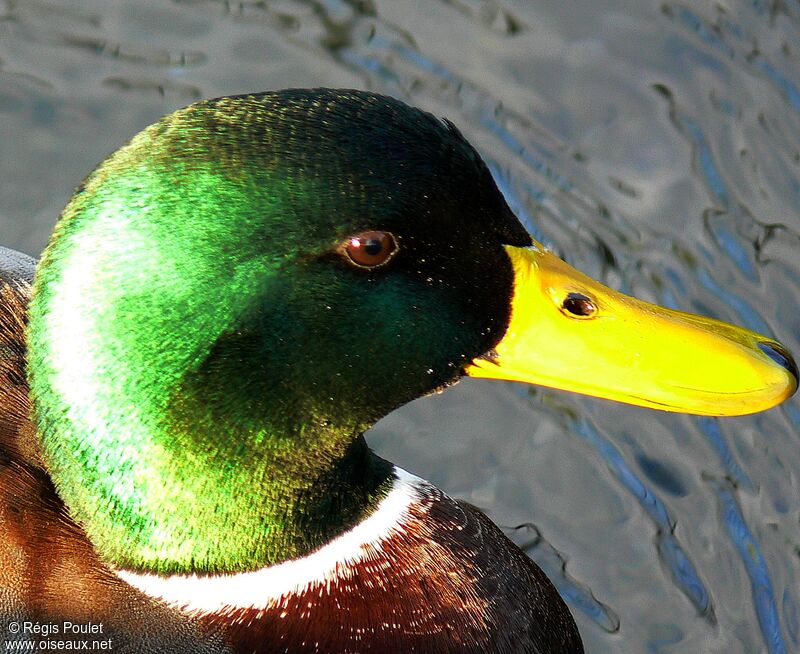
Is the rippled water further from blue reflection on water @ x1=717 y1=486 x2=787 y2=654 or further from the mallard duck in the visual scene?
the mallard duck

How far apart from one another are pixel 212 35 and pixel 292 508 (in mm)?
3112

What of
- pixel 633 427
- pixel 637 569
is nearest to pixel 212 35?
pixel 633 427

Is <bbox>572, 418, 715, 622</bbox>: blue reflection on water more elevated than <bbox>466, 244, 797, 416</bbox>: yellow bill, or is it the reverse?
<bbox>466, 244, 797, 416</bbox>: yellow bill

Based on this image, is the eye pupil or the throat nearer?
the eye pupil

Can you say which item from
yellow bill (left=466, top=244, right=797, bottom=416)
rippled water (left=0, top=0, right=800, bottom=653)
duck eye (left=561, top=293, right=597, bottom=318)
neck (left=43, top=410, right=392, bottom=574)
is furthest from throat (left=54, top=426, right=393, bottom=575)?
rippled water (left=0, top=0, right=800, bottom=653)

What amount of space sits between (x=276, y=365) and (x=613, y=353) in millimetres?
752

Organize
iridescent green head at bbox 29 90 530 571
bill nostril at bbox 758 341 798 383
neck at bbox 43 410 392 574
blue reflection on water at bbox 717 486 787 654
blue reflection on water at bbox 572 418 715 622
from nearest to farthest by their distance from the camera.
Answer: iridescent green head at bbox 29 90 530 571
neck at bbox 43 410 392 574
bill nostril at bbox 758 341 798 383
blue reflection on water at bbox 717 486 787 654
blue reflection on water at bbox 572 418 715 622

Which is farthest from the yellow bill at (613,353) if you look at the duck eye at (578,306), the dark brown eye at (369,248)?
the dark brown eye at (369,248)

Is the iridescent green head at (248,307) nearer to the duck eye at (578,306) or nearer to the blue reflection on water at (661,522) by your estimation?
the duck eye at (578,306)

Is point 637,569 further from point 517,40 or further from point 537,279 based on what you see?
point 517,40

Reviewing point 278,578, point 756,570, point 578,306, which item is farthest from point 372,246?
point 756,570

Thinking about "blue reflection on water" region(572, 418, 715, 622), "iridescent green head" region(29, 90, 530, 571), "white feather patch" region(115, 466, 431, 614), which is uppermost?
"iridescent green head" region(29, 90, 530, 571)

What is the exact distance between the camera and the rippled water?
4496mm

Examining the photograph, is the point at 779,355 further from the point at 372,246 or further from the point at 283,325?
the point at 283,325
